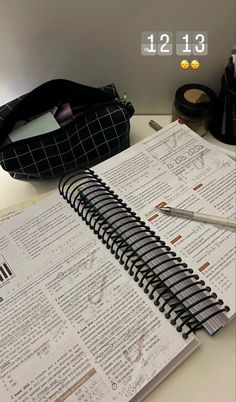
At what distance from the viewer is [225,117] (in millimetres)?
709

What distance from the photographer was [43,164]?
0.65 m

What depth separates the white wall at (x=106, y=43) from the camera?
653 mm

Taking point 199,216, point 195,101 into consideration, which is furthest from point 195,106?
point 199,216

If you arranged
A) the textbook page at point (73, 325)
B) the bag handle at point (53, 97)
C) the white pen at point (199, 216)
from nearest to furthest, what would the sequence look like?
the textbook page at point (73, 325) < the white pen at point (199, 216) < the bag handle at point (53, 97)

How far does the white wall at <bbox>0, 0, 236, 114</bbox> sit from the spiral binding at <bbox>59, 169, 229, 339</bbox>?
0.73 ft

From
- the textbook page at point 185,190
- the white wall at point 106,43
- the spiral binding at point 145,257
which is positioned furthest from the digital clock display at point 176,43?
the spiral binding at point 145,257

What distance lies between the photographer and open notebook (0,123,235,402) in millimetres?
459

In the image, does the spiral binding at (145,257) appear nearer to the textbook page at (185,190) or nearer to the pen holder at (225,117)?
the textbook page at (185,190)

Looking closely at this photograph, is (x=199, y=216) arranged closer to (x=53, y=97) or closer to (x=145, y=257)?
(x=145, y=257)

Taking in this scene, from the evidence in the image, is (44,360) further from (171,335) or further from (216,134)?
(216,134)

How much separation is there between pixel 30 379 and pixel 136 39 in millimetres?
567

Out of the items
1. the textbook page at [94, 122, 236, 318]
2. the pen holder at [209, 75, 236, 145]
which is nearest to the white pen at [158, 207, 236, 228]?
the textbook page at [94, 122, 236, 318]

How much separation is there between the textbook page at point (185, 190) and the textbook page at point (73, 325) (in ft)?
0.27

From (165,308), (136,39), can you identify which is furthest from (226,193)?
(136,39)
